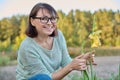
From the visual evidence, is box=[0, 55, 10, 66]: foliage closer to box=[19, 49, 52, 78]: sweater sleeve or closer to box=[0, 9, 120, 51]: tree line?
box=[0, 9, 120, 51]: tree line

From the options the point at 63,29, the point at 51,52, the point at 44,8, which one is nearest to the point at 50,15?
the point at 44,8

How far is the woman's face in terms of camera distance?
93.3 inches

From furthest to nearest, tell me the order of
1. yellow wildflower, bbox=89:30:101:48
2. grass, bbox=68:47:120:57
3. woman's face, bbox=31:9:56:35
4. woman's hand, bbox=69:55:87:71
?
grass, bbox=68:47:120:57, woman's face, bbox=31:9:56:35, woman's hand, bbox=69:55:87:71, yellow wildflower, bbox=89:30:101:48

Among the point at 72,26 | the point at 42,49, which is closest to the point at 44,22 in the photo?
the point at 42,49

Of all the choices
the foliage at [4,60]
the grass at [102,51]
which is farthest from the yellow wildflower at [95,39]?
the foliage at [4,60]

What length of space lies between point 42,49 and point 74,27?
6.99ft

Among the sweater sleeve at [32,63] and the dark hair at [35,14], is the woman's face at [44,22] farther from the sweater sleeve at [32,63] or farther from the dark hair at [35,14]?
the sweater sleeve at [32,63]

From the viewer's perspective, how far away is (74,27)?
181 inches

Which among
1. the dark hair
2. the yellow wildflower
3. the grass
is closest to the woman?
the dark hair

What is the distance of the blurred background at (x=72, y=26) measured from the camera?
454 centimetres

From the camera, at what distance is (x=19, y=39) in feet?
14.9

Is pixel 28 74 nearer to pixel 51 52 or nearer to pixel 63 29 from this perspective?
pixel 51 52

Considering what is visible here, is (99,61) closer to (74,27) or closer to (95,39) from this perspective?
(74,27)

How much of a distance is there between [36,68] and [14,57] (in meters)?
2.18
